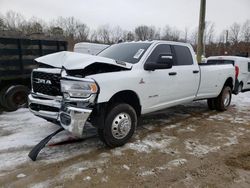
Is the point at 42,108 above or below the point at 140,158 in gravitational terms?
above

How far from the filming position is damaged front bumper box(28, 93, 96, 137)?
13.6 feet

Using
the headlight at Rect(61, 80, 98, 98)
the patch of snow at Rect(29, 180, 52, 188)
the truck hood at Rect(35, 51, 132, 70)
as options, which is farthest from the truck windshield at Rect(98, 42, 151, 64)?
the patch of snow at Rect(29, 180, 52, 188)

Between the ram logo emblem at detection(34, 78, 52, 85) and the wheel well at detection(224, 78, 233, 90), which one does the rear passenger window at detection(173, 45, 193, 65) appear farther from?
the ram logo emblem at detection(34, 78, 52, 85)

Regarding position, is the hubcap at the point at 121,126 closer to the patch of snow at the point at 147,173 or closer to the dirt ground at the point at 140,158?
the dirt ground at the point at 140,158

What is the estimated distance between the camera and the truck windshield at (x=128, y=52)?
5.38 metres

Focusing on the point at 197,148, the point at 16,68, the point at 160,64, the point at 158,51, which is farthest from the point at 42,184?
the point at 16,68

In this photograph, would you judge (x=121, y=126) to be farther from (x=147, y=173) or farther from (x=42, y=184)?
(x=42, y=184)

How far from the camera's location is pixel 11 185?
3.49m

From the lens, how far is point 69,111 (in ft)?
13.7

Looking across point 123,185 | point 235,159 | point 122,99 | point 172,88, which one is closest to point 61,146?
point 122,99

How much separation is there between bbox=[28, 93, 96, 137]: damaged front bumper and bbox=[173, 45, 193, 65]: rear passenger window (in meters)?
2.86

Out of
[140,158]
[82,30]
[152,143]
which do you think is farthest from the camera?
[82,30]

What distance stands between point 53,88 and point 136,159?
72.2 inches

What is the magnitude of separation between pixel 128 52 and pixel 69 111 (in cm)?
210
